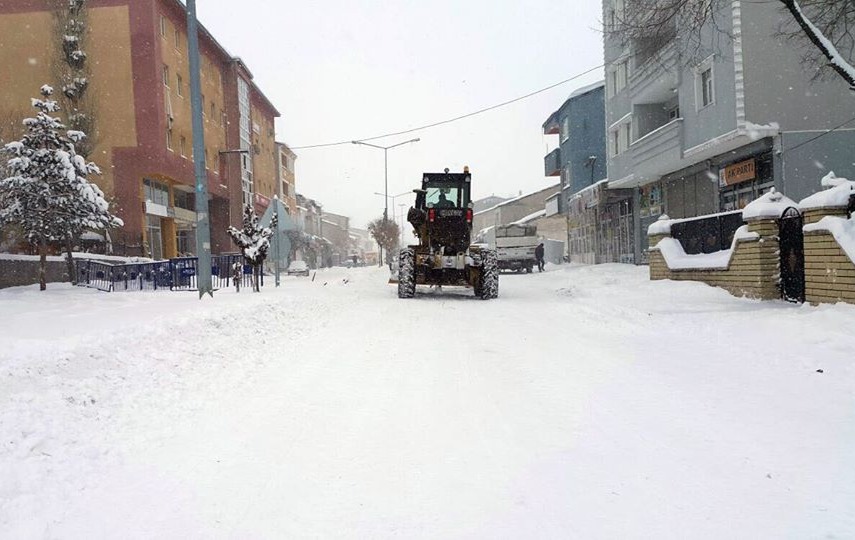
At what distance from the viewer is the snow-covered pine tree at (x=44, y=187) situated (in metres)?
15.3

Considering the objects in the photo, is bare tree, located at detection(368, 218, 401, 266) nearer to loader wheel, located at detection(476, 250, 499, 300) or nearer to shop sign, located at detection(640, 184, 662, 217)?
shop sign, located at detection(640, 184, 662, 217)

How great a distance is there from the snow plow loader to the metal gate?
6321mm

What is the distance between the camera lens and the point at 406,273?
14258 millimetres

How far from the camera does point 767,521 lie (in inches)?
96.7

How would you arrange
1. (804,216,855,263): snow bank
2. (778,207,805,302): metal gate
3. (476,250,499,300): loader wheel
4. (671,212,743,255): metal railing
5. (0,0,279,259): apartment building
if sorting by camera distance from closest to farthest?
(804,216,855,263): snow bank
(778,207,805,302): metal gate
(671,212,743,255): metal railing
(476,250,499,300): loader wheel
(0,0,279,259): apartment building

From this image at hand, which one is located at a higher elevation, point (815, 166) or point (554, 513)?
point (815, 166)

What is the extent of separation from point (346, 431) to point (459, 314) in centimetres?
703

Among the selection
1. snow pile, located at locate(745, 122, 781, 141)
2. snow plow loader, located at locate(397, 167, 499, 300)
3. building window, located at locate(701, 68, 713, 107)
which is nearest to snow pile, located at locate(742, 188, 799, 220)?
snow plow loader, located at locate(397, 167, 499, 300)

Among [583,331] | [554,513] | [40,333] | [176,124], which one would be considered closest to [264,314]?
[40,333]

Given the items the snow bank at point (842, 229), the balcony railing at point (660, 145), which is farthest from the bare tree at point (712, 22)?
the balcony railing at point (660, 145)

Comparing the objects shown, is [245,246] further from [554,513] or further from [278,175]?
[278,175]

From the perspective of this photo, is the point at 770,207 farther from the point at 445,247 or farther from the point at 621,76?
the point at 621,76

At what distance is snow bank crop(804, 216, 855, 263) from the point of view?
7.69m

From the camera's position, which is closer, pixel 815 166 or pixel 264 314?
pixel 264 314
